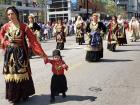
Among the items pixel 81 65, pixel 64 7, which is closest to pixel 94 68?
pixel 81 65

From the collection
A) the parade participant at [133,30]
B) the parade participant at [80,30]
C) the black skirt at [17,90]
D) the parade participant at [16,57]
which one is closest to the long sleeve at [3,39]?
the parade participant at [16,57]

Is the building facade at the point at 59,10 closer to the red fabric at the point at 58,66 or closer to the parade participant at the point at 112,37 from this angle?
the parade participant at the point at 112,37

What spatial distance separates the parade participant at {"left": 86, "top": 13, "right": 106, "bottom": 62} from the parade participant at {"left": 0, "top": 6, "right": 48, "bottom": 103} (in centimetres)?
752

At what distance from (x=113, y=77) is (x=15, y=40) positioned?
4278 mm

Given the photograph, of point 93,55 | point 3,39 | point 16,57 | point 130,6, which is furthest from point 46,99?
point 130,6

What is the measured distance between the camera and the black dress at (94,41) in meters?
16.8

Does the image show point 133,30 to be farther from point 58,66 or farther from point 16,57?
point 16,57

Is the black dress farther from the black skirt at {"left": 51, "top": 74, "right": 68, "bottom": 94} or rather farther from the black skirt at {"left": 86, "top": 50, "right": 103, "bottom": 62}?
the black skirt at {"left": 51, "top": 74, "right": 68, "bottom": 94}

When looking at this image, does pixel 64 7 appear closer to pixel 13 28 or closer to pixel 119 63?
pixel 119 63

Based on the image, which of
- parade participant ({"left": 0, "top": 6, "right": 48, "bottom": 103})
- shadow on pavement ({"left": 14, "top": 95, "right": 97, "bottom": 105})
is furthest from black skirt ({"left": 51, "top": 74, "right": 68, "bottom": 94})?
parade participant ({"left": 0, "top": 6, "right": 48, "bottom": 103})

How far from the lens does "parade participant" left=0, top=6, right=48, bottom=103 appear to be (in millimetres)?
9195

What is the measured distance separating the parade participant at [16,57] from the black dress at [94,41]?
7.54m

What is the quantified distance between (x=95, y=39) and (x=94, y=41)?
84mm

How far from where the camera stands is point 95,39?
16875 millimetres
